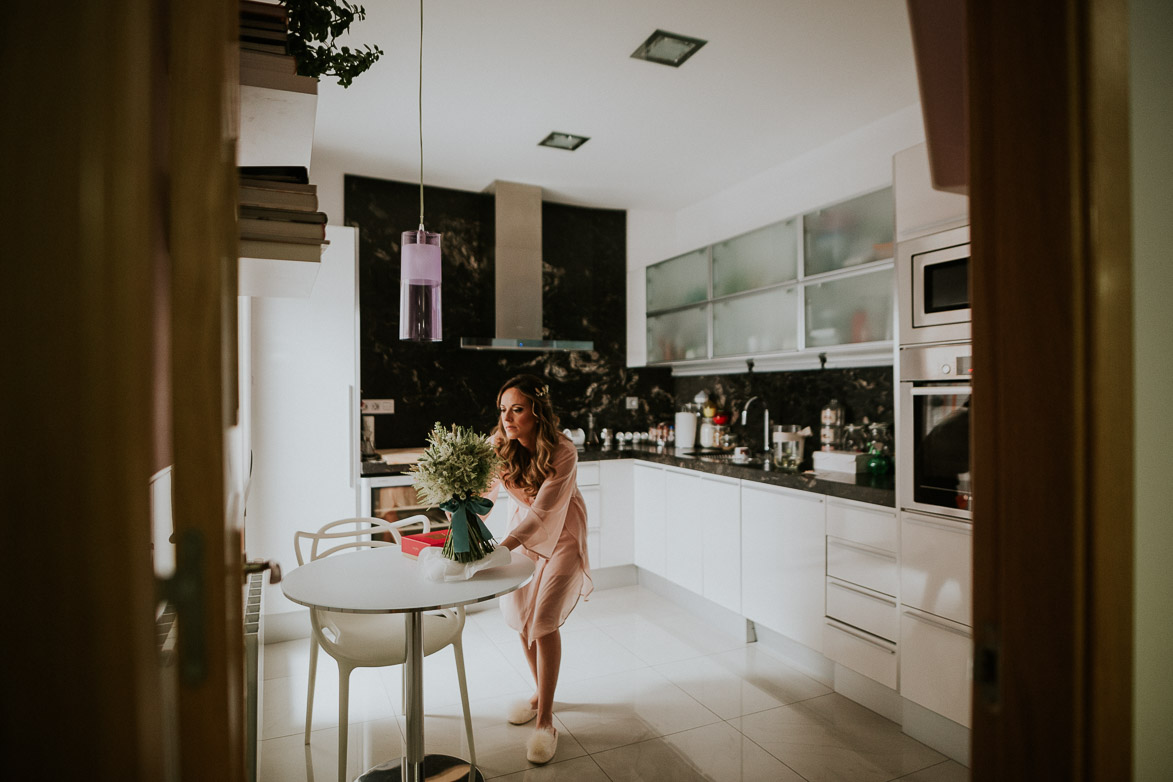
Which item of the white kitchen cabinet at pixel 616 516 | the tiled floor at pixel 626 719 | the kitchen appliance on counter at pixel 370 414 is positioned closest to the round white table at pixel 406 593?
the tiled floor at pixel 626 719

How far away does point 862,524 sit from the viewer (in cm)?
267

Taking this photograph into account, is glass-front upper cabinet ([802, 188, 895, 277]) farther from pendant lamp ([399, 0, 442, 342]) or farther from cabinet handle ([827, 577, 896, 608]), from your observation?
pendant lamp ([399, 0, 442, 342])

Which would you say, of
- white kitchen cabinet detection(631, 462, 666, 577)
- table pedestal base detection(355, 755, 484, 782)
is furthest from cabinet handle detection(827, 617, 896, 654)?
table pedestal base detection(355, 755, 484, 782)

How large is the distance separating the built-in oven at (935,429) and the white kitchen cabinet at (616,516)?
82.8 inches

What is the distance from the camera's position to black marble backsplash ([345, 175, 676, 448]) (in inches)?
166

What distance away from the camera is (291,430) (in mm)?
3449

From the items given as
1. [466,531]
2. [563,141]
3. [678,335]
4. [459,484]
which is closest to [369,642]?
[466,531]

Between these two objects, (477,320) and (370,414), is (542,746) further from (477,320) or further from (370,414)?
(477,320)

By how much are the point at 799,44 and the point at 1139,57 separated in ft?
6.67

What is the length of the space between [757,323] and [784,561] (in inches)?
56.9

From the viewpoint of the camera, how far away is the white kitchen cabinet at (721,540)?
341 centimetres

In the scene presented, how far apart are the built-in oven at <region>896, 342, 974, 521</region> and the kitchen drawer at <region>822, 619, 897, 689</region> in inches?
25.0

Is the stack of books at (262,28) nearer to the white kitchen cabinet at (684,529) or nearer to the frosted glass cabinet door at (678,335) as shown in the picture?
the white kitchen cabinet at (684,529)

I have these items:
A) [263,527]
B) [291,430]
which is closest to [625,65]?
[291,430]
